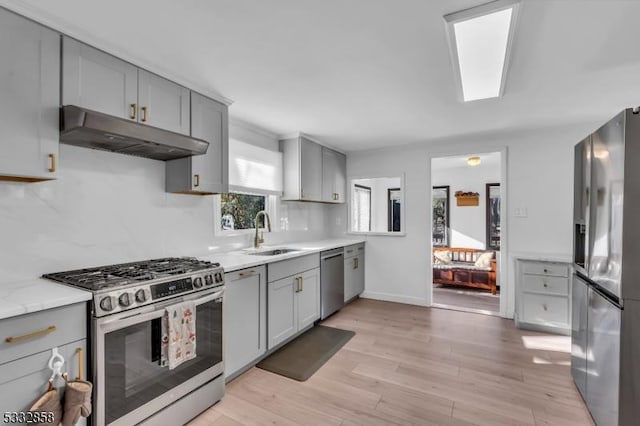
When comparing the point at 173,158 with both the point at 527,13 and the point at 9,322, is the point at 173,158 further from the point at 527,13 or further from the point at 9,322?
the point at 527,13

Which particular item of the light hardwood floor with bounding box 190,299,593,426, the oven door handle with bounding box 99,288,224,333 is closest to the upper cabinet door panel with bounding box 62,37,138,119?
the oven door handle with bounding box 99,288,224,333

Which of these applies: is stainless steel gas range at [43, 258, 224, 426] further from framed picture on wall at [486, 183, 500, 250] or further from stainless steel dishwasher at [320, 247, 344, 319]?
framed picture on wall at [486, 183, 500, 250]

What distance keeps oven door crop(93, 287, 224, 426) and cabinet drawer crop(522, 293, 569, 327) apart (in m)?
3.39

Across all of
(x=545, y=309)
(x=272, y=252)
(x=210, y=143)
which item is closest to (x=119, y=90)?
(x=210, y=143)

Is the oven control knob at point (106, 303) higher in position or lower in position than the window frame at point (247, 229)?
lower

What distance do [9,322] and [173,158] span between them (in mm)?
1503

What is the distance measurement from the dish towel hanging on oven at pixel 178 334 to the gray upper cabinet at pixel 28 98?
39.6 inches

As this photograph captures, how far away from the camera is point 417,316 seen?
403 centimetres

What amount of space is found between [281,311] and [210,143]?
1633 mm

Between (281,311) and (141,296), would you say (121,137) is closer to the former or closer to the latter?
(141,296)

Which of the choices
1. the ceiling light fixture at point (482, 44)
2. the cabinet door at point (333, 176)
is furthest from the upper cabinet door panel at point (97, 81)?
the cabinet door at point (333, 176)

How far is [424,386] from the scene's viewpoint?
2.40m

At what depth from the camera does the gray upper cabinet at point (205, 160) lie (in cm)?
249

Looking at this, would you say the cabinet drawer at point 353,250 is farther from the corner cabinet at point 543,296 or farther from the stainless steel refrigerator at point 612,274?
the stainless steel refrigerator at point 612,274
